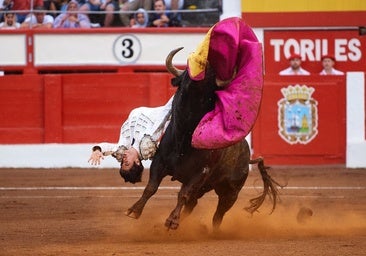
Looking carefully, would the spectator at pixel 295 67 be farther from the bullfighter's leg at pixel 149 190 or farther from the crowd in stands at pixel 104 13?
the bullfighter's leg at pixel 149 190

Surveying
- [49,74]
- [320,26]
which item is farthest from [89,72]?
[320,26]

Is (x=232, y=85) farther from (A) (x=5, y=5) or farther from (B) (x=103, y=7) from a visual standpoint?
(A) (x=5, y=5)

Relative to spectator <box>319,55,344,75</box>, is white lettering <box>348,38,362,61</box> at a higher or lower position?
higher

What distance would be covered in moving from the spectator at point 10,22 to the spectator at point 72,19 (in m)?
0.53

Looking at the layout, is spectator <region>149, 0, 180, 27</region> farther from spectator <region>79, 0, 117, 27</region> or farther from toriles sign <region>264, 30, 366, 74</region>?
toriles sign <region>264, 30, 366, 74</region>

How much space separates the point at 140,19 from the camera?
1463 cm

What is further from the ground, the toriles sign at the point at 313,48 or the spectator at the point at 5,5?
the spectator at the point at 5,5

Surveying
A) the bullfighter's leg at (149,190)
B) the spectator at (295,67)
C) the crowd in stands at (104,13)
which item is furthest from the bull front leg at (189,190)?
the crowd in stands at (104,13)

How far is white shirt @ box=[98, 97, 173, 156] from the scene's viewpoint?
743cm

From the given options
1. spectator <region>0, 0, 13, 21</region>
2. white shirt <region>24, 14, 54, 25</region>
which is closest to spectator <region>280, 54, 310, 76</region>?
white shirt <region>24, 14, 54, 25</region>

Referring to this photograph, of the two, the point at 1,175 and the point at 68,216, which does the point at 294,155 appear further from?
the point at 68,216

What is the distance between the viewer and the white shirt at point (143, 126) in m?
7.43

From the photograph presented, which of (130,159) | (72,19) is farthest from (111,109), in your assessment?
(130,159)

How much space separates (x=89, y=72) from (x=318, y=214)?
627cm
